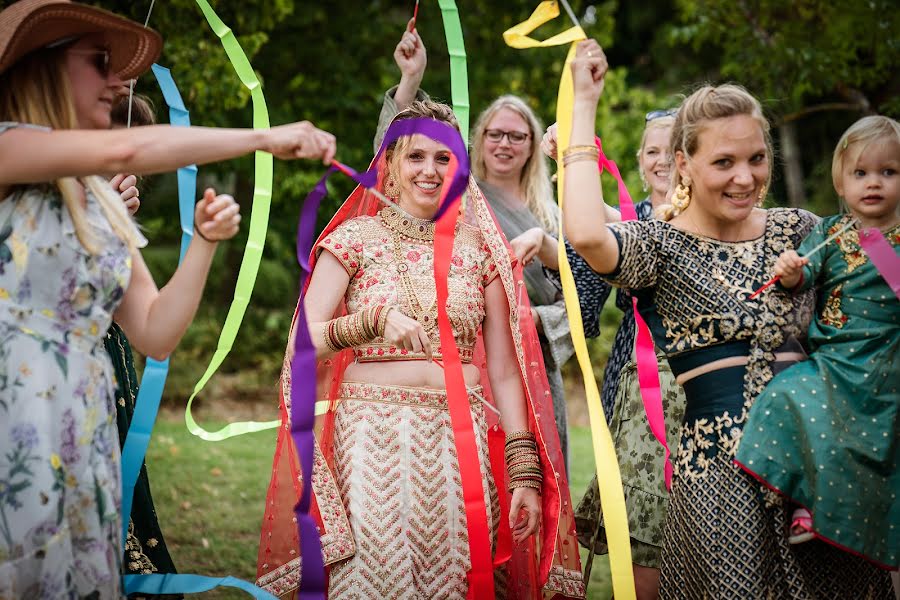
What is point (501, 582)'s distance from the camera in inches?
140

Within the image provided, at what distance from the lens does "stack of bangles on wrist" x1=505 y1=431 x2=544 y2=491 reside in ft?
11.1

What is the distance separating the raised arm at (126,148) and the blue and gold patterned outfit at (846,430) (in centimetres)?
149

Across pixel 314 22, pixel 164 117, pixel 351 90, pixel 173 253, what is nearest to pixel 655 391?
pixel 164 117

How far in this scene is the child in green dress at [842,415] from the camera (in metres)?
2.66

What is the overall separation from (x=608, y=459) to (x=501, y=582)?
38.1 inches

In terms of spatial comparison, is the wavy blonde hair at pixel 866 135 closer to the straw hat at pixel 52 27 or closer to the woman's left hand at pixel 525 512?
the woman's left hand at pixel 525 512

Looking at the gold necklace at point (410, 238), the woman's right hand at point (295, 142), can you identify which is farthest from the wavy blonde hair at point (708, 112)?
the woman's right hand at point (295, 142)

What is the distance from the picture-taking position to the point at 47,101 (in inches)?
91.6

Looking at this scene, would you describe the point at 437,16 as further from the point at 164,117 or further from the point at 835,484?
the point at 835,484

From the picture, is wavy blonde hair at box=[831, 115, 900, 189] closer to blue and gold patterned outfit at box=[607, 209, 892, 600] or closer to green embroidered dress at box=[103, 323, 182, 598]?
blue and gold patterned outfit at box=[607, 209, 892, 600]

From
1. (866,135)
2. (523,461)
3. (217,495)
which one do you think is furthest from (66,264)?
(217,495)

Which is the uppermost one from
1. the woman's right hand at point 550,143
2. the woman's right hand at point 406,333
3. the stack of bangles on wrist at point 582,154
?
the woman's right hand at point 550,143

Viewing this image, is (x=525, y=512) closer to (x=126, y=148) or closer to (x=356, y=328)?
(x=356, y=328)

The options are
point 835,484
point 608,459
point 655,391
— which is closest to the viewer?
point 835,484
